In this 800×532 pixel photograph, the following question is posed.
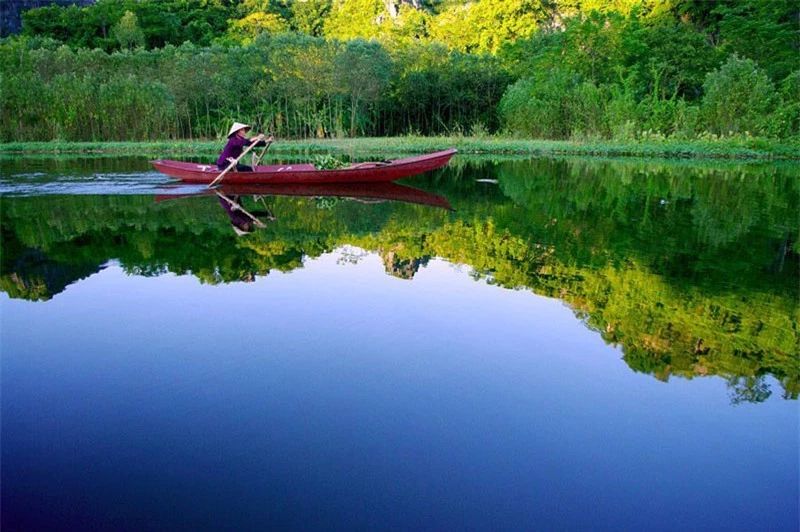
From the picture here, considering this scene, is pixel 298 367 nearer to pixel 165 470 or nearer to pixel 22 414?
pixel 165 470

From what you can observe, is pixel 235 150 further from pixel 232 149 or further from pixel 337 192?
pixel 337 192

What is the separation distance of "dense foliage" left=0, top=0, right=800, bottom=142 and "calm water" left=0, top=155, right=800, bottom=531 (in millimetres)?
16352

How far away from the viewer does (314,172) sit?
40.1 ft

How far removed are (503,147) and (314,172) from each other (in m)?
12.7

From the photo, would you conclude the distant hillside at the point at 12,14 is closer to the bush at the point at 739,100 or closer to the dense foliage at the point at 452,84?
the dense foliage at the point at 452,84

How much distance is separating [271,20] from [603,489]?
51144 mm

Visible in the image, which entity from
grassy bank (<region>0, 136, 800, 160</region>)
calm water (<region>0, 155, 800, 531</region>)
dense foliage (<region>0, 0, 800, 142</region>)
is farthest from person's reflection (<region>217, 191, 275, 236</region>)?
dense foliage (<region>0, 0, 800, 142</region>)

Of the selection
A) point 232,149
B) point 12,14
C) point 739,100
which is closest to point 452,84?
point 739,100

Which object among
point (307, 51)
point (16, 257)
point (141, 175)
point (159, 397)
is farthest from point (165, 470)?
point (307, 51)

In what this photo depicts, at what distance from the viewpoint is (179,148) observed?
963 inches

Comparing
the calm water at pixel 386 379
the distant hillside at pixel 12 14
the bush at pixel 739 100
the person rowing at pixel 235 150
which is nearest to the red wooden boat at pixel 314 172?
the person rowing at pixel 235 150

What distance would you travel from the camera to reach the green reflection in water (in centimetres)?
462

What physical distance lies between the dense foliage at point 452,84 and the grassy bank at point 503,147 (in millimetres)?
1109

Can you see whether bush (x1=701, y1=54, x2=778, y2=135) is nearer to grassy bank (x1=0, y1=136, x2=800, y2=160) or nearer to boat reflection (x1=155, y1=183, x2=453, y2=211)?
grassy bank (x1=0, y1=136, x2=800, y2=160)
